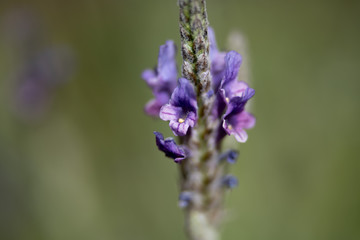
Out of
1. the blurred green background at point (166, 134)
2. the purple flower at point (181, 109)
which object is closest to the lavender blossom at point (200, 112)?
the purple flower at point (181, 109)

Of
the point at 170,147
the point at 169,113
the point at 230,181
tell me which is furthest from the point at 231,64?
the point at 230,181

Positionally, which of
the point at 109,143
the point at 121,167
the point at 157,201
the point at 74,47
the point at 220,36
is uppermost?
the point at 74,47

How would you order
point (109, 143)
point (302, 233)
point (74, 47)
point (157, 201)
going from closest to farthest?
point (302, 233) < point (157, 201) < point (109, 143) < point (74, 47)

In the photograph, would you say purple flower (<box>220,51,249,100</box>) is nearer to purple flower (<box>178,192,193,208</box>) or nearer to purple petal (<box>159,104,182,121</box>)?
purple petal (<box>159,104,182,121</box>)

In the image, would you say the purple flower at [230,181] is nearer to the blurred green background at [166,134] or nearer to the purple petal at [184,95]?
the purple petal at [184,95]

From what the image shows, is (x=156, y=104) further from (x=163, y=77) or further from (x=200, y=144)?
(x=200, y=144)

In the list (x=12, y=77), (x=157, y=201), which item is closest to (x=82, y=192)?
(x=157, y=201)

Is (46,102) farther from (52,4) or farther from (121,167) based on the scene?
(52,4)
